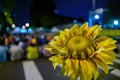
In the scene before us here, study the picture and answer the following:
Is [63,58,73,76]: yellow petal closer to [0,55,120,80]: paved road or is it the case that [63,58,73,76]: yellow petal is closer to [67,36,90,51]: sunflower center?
[67,36,90,51]: sunflower center

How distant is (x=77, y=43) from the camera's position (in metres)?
0.41

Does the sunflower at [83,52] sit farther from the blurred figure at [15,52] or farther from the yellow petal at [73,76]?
the blurred figure at [15,52]

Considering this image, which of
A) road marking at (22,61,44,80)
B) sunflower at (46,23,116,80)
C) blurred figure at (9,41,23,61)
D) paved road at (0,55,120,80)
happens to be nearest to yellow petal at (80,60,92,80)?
sunflower at (46,23,116,80)

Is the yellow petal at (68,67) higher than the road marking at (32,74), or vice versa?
the yellow petal at (68,67)

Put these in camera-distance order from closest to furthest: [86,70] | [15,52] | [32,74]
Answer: [86,70]
[32,74]
[15,52]

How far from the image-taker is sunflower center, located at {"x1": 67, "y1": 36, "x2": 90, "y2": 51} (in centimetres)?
40

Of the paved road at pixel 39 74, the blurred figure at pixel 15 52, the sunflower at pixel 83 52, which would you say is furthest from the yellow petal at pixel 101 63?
the blurred figure at pixel 15 52

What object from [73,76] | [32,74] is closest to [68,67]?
[73,76]

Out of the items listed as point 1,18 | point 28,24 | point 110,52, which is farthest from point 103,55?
point 1,18

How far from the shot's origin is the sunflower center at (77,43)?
0.40 m

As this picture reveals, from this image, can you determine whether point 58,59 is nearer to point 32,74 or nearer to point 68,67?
point 68,67

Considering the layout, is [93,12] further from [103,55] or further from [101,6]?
[103,55]

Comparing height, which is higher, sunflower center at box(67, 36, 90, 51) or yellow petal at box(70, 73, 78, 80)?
sunflower center at box(67, 36, 90, 51)

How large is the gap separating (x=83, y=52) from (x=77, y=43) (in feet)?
0.06
